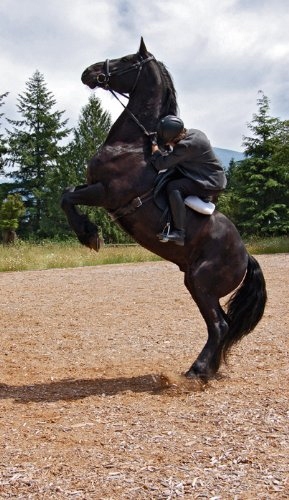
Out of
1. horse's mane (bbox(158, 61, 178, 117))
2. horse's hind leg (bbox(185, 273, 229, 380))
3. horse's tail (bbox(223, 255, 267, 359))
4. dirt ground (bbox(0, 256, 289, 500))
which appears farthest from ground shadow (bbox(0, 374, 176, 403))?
horse's mane (bbox(158, 61, 178, 117))

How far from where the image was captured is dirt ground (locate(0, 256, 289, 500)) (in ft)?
9.28

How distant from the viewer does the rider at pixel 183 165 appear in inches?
179

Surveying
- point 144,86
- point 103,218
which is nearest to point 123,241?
point 103,218

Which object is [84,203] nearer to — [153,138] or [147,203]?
[147,203]

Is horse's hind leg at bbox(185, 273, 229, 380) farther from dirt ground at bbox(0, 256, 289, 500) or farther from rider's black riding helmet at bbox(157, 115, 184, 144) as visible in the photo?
rider's black riding helmet at bbox(157, 115, 184, 144)

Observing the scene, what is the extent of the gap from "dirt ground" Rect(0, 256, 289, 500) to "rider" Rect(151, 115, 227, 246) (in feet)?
4.48

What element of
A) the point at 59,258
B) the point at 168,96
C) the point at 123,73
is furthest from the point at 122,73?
the point at 59,258

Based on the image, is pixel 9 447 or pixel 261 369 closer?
pixel 9 447

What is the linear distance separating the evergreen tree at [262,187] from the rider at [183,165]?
28.8 meters

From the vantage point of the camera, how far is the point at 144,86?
15.7 feet

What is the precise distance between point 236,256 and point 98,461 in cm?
236

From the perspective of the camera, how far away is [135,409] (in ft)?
13.3

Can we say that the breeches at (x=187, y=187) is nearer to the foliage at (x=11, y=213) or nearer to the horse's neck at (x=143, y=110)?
the horse's neck at (x=143, y=110)

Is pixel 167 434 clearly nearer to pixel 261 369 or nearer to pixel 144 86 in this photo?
pixel 261 369
